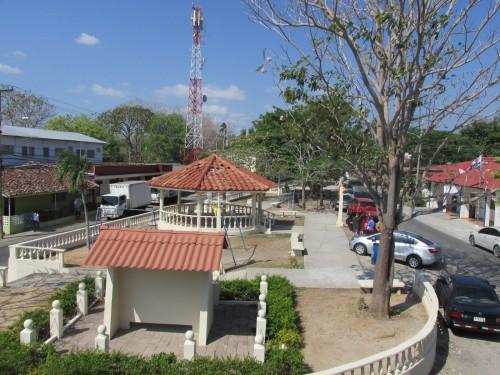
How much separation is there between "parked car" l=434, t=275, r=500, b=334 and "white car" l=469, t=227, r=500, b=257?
34.6 feet

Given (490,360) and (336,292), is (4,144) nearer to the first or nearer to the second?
(336,292)

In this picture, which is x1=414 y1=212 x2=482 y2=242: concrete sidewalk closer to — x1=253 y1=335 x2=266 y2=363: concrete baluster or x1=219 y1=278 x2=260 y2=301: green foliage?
x1=219 y1=278 x2=260 y2=301: green foliage

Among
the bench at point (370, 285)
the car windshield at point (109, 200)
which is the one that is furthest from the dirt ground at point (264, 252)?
the car windshield at point (109, 200)

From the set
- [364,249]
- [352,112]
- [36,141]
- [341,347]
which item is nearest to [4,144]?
[36,141]

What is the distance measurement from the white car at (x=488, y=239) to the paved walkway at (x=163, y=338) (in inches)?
630

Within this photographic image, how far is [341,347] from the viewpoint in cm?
1023

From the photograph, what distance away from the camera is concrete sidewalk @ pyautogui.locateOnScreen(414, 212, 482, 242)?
2970 cm

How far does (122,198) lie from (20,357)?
29248 mm

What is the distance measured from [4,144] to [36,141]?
3634 millimetres

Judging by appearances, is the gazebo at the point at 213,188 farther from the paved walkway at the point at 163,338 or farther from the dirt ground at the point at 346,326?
the paved walkway at the point at 163,338

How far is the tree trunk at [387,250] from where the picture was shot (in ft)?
39.5

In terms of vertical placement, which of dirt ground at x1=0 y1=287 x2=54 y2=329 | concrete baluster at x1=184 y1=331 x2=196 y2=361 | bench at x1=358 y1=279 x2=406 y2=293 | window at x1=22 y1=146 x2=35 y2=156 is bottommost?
dirt ground at x1=0 y1=287 x2=54 y2=329

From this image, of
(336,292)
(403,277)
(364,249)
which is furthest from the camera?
(364,249)

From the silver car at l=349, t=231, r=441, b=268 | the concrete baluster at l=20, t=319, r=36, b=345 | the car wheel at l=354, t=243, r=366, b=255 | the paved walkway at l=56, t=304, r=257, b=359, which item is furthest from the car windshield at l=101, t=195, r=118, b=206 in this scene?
the concrete baluster at l=20, t=319, r=36, b=345
